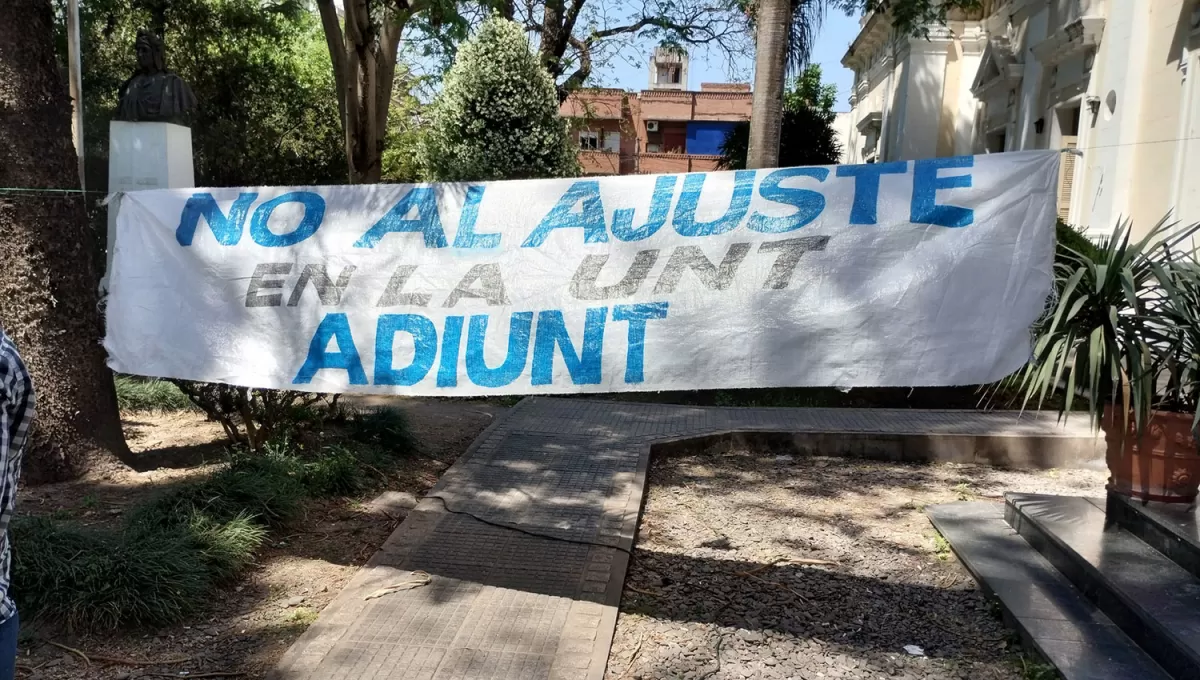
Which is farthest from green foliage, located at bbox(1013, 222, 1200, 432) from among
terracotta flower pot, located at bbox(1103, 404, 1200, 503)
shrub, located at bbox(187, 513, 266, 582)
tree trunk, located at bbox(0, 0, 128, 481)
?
tree trunk, located at bbox(0, 0, 128, 481)

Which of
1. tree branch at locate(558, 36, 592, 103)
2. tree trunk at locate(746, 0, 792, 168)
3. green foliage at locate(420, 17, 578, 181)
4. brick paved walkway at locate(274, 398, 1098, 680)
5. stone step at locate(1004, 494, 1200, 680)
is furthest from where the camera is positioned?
tree branch at locate(558, 36, 592, 103)

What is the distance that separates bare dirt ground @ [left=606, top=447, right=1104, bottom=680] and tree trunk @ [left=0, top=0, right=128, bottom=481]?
3.62m

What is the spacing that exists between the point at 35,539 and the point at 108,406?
68.1 inches

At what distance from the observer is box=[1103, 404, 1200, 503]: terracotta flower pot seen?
178 inches

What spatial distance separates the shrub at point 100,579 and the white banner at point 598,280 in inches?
34.5

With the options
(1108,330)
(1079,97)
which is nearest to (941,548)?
(1108,330)

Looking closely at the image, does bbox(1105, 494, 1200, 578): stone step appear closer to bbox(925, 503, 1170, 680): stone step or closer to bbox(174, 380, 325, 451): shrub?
bbox(925, 503, 1170, 680): stone step

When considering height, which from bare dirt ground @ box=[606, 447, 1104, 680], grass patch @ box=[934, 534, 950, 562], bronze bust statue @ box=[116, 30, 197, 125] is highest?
bronze bust statue @ box=[116, 30, 197, 125]

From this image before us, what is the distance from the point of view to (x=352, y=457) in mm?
6078

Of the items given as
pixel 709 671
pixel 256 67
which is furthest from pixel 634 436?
pixel 256 67

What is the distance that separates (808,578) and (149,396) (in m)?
5.64

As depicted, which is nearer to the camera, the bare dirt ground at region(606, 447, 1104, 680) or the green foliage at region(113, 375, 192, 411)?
the bare dirt ground at region(606, 447, 1104, 680)

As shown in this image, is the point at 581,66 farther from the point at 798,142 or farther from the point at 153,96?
the point at 153,96

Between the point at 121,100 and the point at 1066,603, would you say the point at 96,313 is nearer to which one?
the point at 121,100
